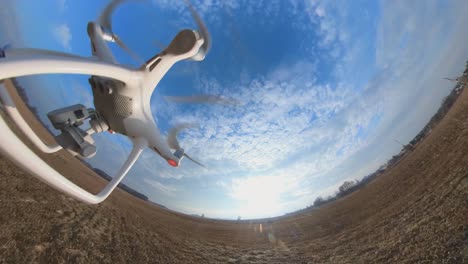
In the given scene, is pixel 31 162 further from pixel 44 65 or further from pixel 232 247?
pixel 232 247

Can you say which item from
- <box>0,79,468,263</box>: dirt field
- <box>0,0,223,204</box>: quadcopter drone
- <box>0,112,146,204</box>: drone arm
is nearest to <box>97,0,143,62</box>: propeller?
<box>0,0,223,204</box>: quadcopter drone

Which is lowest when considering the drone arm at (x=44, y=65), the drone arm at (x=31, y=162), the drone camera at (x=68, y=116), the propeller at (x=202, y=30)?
the drone arm at (x=31, y=162)

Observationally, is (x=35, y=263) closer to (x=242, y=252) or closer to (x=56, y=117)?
(x=56, y=117)

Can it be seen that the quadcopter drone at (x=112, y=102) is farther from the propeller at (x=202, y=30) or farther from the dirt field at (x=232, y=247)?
the dirt field at (x=232, y=247)

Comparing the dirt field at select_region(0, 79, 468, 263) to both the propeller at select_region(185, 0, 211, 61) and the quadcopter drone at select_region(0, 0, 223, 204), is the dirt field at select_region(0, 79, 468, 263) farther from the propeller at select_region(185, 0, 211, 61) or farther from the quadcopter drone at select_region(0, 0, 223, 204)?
the propeller at select_region(185, 0, 211, 61)

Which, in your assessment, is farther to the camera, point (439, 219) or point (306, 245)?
point (306, 245)

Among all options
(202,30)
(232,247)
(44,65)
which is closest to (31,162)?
(44,65)

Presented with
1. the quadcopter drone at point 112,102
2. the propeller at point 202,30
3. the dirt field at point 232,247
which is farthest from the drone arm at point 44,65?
the dirt field at point 232,247

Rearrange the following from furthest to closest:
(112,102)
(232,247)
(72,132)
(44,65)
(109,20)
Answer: (232,247)
(109,20)
(112,102)
(72,132)
(44,65)

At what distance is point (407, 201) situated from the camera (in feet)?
25.1

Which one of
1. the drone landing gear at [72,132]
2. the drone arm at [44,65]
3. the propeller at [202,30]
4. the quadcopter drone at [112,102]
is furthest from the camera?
the propeller at [202,30]

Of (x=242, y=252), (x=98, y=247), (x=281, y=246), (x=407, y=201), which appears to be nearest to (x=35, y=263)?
(x=98, y=247)

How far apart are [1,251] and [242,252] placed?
5.01m

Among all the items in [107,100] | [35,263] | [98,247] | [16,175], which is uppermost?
[107,100]
